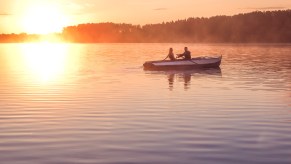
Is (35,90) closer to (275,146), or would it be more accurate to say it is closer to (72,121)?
(72,121)

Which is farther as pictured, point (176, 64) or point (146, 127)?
point (176, 64)

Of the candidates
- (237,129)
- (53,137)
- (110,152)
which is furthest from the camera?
(237,129)

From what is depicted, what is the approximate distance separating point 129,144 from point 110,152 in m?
1.05

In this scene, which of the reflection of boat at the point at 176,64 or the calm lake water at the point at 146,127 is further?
the reflection of boat at the point at 176,64

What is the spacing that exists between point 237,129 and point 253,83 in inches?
760

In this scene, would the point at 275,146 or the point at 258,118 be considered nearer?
the point at 275,146

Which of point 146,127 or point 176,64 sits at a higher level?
point 146,127

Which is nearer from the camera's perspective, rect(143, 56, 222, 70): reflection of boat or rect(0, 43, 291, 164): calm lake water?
rect(0, 43, 291, 164): calm lake water

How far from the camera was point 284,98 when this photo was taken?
25.5 m

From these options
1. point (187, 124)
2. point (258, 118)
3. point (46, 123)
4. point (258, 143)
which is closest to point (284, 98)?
point (258, 118)

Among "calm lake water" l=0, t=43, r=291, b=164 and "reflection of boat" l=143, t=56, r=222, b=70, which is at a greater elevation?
"calm lake water" l=0, t=43, r=291, b=164

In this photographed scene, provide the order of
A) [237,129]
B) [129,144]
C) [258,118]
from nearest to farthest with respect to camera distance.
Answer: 1. [129,144]
2. [237,129]
3. [258,118]

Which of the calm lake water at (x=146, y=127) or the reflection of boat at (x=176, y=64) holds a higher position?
the calm lake water at (x=146, y=127)

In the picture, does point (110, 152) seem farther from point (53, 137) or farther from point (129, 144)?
point (53, 137)
